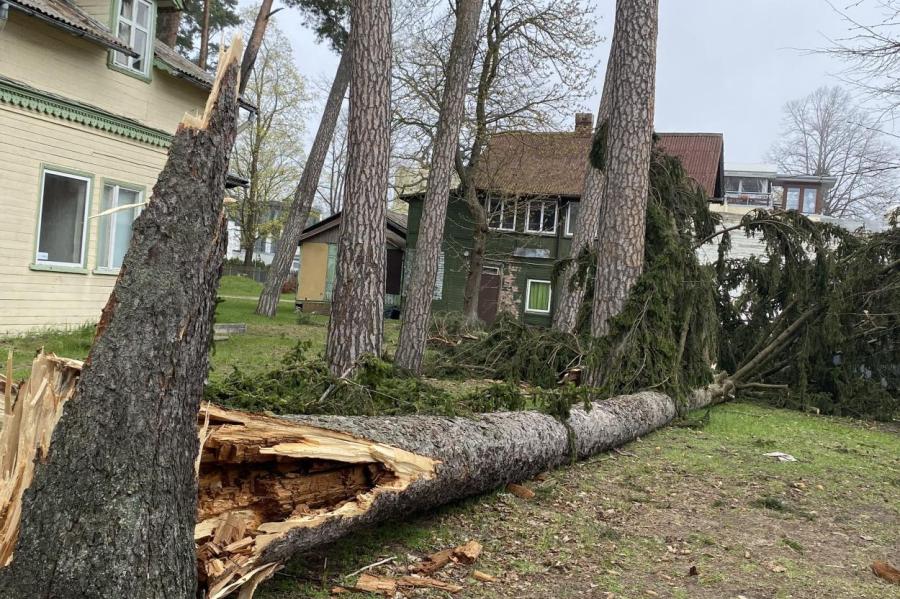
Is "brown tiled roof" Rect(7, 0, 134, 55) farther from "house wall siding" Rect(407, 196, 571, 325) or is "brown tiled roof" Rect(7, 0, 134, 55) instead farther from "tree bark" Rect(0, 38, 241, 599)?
"house wall siding" Rect(407, 196, 571, 325)

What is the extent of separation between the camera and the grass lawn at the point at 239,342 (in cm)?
927

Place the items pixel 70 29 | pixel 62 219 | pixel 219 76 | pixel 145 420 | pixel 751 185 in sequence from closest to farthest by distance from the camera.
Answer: pixel 145 420 → pixel 219 76 → pixel 70 29 → pixel 62 219 → pixel 751 185

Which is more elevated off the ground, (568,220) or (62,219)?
(568,220)

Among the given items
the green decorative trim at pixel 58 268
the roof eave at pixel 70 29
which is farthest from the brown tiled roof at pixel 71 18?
the green decorative trim at pixel 58 268

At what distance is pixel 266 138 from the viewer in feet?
125

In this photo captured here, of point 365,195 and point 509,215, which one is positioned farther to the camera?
point 509,215

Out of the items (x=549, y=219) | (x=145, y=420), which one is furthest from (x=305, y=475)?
(x=549, y=219)

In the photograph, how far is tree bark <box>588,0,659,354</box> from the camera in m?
8.70

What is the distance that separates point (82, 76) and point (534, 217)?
18.2m

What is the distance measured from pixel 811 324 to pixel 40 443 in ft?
35.2

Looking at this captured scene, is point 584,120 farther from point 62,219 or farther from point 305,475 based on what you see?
point 305,475

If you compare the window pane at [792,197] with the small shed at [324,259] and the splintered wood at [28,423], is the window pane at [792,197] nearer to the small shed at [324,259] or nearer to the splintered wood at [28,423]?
the small shed at [324,259]

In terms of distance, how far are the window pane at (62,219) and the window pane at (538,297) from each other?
710 inches

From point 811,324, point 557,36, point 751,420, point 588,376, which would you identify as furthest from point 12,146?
point 557,36
